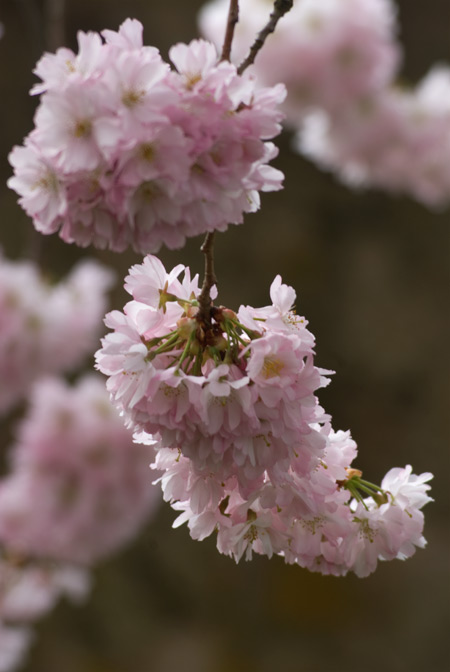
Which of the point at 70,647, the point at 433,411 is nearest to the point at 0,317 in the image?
the point at 70,647

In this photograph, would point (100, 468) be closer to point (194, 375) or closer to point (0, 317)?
point (0, 317)

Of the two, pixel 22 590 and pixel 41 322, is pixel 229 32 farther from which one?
pixel 22 590

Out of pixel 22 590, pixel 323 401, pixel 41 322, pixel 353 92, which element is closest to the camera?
pixel 41 322

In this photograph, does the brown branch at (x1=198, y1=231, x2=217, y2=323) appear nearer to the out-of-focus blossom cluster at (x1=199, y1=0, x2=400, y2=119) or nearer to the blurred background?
the out-of-focus blossom cluster at (x1=199, y1=0, x2=400, y2=119)

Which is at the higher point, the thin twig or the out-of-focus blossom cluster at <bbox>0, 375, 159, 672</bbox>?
the out-of-focus blossom cluster at <bbox>0, 375, 159, 672</bbox>

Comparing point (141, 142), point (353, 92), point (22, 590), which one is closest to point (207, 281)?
point (141, 142)

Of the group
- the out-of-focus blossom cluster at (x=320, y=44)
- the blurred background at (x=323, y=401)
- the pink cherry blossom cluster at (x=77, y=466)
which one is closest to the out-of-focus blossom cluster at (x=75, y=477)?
the pink cherry blossom cluster at (x=77, y=466)

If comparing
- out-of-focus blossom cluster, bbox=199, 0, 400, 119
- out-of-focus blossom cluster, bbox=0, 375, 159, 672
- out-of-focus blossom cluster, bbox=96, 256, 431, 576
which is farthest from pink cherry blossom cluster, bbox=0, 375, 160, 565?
out-of-focus blossom cluster, bbox=96, 256, 431, 576

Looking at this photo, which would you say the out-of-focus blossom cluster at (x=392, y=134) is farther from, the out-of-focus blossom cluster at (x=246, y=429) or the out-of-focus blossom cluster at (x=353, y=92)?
the out-of-focus blossom cluster at (x=246, y=429)
